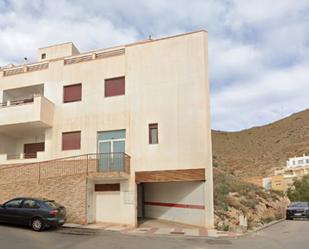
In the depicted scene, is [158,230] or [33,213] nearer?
[33,213]

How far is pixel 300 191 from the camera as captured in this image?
5600 cm

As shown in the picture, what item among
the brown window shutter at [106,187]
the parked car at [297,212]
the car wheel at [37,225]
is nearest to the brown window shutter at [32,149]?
the brown window shutter at [106,187]

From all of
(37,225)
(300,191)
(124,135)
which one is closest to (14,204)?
(37,225)

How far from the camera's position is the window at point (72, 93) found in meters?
23.8

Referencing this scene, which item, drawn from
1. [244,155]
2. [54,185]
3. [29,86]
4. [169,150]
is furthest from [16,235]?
[244,155]

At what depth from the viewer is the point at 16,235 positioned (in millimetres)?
15125

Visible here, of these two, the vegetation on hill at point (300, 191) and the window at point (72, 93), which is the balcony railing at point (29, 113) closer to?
the window at point (72, 93)

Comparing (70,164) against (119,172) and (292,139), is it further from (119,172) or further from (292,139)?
(292,139)

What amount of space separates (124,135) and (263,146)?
6512 centimetres

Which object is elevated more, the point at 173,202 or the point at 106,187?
the point at 106,187

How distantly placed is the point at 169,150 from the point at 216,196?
843 centimetres

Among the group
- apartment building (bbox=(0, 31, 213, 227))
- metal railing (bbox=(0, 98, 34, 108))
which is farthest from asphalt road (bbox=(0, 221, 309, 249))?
metal railing (bbox=(0, 98, 34, 108))

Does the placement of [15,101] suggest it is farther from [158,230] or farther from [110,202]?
[158,230]

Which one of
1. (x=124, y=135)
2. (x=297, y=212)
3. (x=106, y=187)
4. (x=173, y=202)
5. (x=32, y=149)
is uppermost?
(x=124, y=135)
